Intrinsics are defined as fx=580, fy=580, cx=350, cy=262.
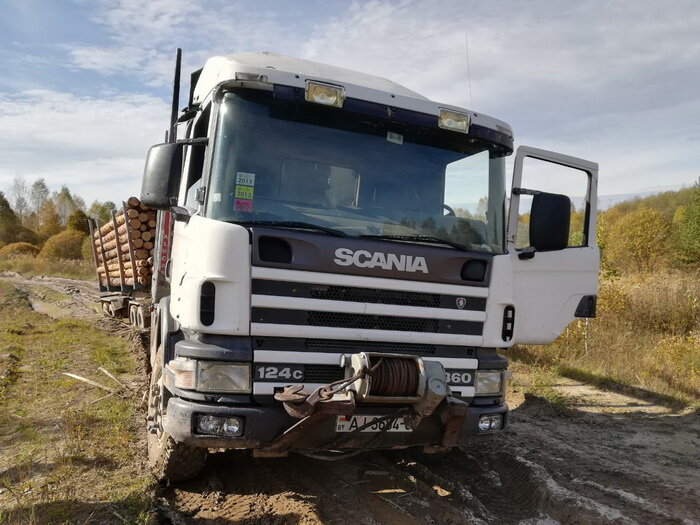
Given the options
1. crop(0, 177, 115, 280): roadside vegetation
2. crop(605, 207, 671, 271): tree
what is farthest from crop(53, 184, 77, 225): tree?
crop(605, 207, 671, 271): tree

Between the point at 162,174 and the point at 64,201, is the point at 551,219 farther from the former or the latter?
the point at 64,201

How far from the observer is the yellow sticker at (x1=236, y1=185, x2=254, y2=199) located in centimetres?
371

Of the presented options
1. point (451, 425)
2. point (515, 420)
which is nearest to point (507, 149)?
point (451, 425)

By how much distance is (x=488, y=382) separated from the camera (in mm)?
4215

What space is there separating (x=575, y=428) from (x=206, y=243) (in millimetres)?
4919

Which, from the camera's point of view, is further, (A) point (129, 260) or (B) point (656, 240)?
(B) point (656, 240)

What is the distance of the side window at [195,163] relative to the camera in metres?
3.97

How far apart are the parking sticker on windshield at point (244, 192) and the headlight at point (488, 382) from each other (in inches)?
79.3

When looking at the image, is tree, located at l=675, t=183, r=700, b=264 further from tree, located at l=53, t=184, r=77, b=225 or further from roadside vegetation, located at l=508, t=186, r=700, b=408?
tree, located at l=53, t=184, r=77, b=225

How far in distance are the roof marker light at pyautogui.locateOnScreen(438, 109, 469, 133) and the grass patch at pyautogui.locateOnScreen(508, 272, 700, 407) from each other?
5448mm

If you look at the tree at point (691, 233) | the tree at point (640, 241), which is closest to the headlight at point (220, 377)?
the tree at point (640, 241)

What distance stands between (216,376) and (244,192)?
1.17 metres

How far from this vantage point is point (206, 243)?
353cm

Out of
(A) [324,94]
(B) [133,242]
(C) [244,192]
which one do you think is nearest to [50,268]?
(B) [133,242]
